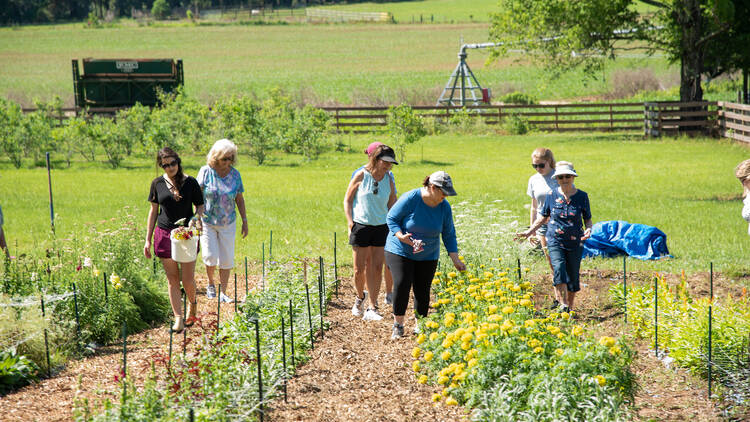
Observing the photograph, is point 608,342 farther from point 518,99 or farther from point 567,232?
point 518,99

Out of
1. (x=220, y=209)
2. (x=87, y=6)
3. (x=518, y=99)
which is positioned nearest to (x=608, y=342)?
(x=220, y=209)

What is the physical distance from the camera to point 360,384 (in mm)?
5164

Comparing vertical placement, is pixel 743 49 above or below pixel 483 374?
above

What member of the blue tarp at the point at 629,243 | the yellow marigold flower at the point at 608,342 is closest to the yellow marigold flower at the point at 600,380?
the yellow marigold flower at the point at 608,342

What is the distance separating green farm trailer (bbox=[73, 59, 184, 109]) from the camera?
108ft

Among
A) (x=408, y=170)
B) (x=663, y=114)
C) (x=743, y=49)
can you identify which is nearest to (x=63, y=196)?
(x=408, y=170)

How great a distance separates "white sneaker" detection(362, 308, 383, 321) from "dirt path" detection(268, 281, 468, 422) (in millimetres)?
120

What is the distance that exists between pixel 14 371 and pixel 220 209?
8.61 ft

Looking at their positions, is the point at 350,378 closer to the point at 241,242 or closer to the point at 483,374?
the point at 483,374

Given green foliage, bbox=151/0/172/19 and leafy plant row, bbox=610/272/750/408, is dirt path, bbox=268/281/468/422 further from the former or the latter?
green foliage, bbox=151/0/172/19

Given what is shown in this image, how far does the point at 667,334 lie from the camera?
5.68 meters

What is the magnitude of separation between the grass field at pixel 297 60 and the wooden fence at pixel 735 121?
52.0 ft

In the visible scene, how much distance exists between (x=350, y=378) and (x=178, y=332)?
1916 millimetres

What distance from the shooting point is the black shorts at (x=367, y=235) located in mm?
6824
